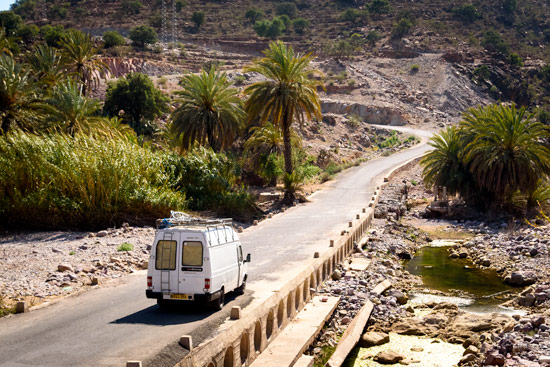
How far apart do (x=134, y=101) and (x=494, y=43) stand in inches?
3295

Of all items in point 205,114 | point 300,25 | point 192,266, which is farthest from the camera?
point 300,25

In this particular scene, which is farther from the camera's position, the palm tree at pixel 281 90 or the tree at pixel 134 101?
the tree at pixel 134 101

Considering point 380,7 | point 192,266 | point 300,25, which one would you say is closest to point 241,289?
point 192,266

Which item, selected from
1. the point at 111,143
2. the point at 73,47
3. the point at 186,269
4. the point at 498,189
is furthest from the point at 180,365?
the point at 73,47

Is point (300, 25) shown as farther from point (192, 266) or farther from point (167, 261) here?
point (192, 266)

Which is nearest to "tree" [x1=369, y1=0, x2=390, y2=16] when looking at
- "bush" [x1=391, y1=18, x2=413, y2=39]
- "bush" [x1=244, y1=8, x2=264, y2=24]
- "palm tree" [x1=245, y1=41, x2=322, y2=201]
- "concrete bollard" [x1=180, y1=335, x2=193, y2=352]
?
"bush" [x1=391, y1=18, x2=413, y2=39]

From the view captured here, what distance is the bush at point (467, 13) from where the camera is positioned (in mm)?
132712

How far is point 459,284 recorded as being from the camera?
25.5 m

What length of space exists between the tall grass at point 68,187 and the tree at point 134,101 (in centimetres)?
2902

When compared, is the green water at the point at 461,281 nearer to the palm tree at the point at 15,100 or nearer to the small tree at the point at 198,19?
the palm tree at the point at 15,100

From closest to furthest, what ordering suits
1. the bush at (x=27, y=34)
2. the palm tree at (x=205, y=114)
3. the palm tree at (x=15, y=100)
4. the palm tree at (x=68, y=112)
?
the palm tree at (x=15, y=100), the palm tree at (x=68, y=112), the palm tree at (x=205, y=114), the bush at (x=27, y=34)

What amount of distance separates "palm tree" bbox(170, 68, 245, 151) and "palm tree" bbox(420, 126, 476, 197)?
15.3m

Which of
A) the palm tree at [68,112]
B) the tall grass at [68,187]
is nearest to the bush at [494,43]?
the palm tree at [68,112]

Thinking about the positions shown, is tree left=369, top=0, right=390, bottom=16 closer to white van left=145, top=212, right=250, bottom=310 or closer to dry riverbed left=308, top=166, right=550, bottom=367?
dry riverbed left=308, top=166, right=550, bottom=367
